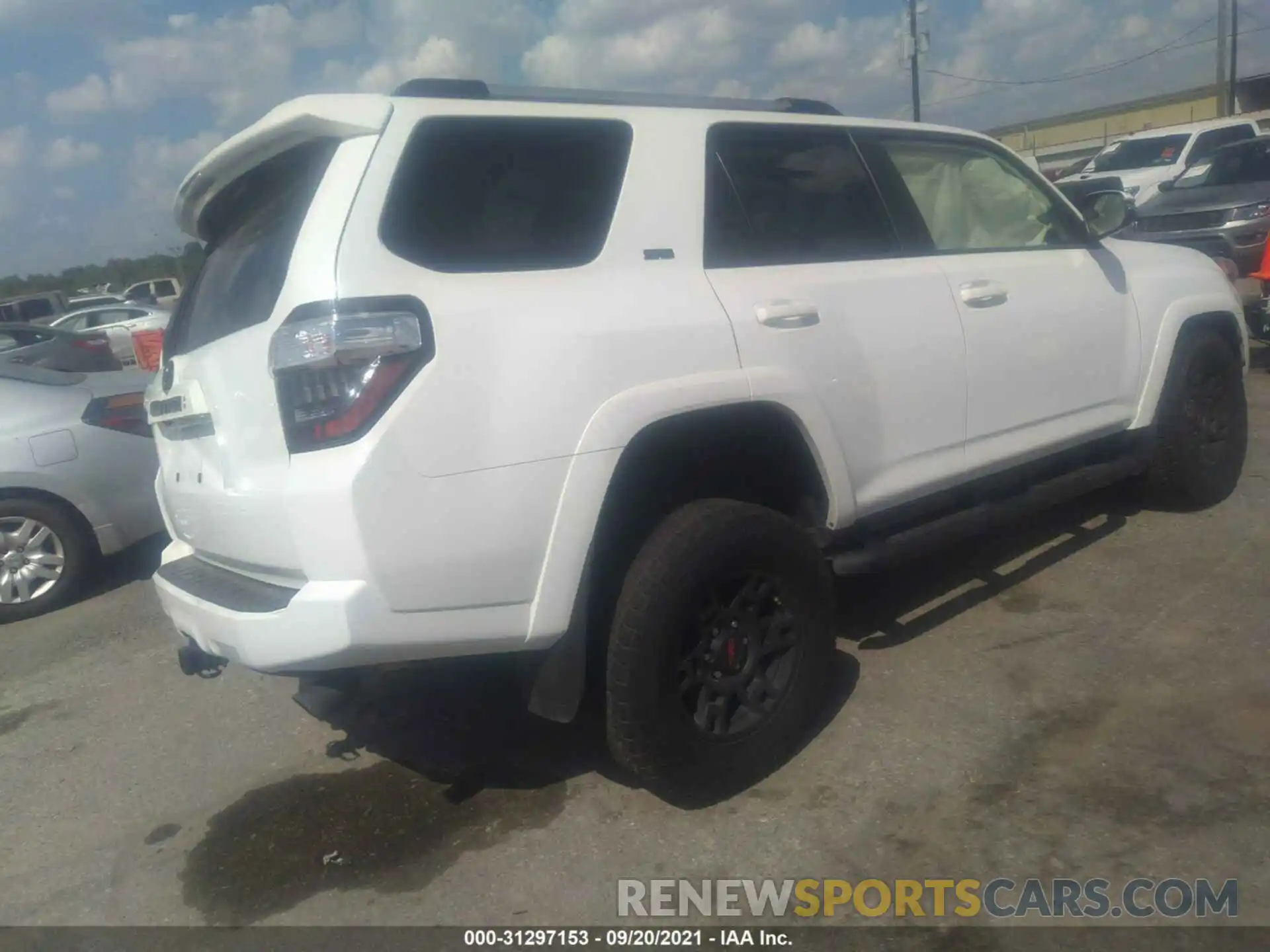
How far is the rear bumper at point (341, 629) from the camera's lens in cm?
241

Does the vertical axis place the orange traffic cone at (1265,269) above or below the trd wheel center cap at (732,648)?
above

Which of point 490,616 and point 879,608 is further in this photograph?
point 879,608

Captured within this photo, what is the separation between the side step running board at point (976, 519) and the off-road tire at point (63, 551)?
13.8 feet

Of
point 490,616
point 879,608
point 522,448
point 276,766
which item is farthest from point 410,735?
point 879,608

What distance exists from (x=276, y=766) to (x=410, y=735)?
0.46 m

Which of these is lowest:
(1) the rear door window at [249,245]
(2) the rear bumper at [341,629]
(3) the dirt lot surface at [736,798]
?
(3) the dirt lot surface at [736,798]

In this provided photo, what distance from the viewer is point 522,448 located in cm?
254

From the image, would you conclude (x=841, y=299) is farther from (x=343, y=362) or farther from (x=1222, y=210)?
(x=1222, y=210)

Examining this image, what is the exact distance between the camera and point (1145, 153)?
16.9 metres

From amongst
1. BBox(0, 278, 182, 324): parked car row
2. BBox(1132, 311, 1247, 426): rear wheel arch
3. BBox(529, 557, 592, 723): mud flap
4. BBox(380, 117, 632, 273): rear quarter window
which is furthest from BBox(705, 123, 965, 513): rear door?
BBox(0, 278, 182, 324): parked car row

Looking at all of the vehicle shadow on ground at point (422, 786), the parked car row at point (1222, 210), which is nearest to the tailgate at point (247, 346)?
the vehicle shadow on ground at point (422, 786)

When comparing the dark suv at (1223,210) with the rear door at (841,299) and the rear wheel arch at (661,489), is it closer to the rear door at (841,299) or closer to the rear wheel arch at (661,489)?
the rear door at (841,299)

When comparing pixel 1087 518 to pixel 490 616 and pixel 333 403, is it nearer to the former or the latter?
pixel 490 616

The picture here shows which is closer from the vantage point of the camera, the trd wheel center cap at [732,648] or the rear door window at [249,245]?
the rear door window at [249,245]
